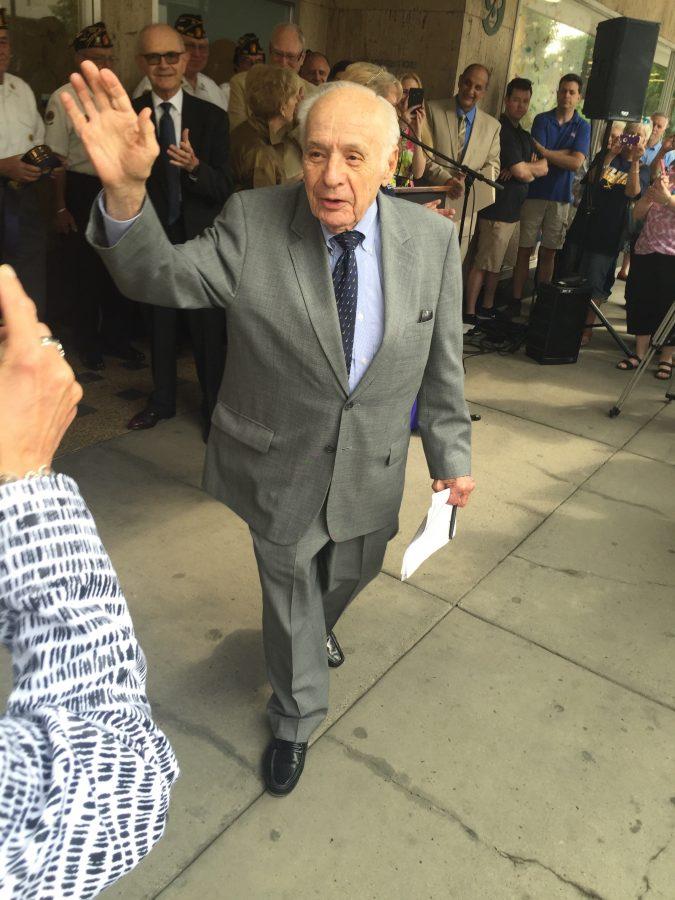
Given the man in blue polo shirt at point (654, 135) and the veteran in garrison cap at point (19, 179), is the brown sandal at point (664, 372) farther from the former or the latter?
the veteran in garrison cap at point (19, 179)

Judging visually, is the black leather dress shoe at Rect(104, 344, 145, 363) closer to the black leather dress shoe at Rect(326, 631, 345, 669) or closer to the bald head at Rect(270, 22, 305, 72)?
the bald head at Rect(270, 22, 305, 72)

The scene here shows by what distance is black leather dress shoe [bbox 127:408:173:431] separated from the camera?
175 inches

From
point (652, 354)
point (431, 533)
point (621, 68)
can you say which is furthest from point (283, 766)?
point (621, 68)

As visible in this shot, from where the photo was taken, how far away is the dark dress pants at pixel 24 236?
4.46 m

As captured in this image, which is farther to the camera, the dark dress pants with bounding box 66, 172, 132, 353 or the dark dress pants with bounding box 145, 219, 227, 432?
the dark dress pants with bounding box 66, 172, 132, 353

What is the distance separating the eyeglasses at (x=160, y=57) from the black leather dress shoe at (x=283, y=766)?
3.44 m

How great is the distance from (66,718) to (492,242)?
7005mm

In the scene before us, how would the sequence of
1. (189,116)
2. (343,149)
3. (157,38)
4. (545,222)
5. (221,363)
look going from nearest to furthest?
(343,149)
(157,38)
(189,116)
(221,363)
(545,222)

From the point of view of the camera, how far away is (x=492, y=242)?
281 inches

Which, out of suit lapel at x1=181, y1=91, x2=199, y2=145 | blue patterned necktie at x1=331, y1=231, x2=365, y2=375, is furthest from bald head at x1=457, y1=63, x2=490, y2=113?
blue patterned necktie at x1=331, y1=231, x2=365, y2=375

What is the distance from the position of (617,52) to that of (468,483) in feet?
18.4

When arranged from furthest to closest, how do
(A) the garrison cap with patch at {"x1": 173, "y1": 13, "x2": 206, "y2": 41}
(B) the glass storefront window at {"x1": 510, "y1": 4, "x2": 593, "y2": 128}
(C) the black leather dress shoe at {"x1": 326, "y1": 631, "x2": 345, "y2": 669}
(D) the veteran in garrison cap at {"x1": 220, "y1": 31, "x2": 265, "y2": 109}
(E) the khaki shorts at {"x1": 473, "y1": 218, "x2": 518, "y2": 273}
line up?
1. (B) the glass storefront window at {"x1": 510, "y1": 4, "x2": 593, "y2": 128}
2. (E) the khaki shorts at {"x1": 473, "y1": 218, "x2": 518, "y2": 273}
3. (D) the veteran in garrison cap at {"x1": 220, "y1": 31, "x2": 265, "y2": 109}
4. (A) the garrison cap with patch at {"x1": 173, "y1": 13, "x2": 206, "y2": 41}
5. (C) the black leather dress shoe at {"x1": 326, "y1": 631, "x2": 345, "y2": 669}

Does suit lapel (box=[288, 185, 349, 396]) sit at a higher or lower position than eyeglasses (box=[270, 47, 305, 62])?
lower

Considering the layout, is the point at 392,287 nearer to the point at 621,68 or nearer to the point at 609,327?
the point at 609,327
